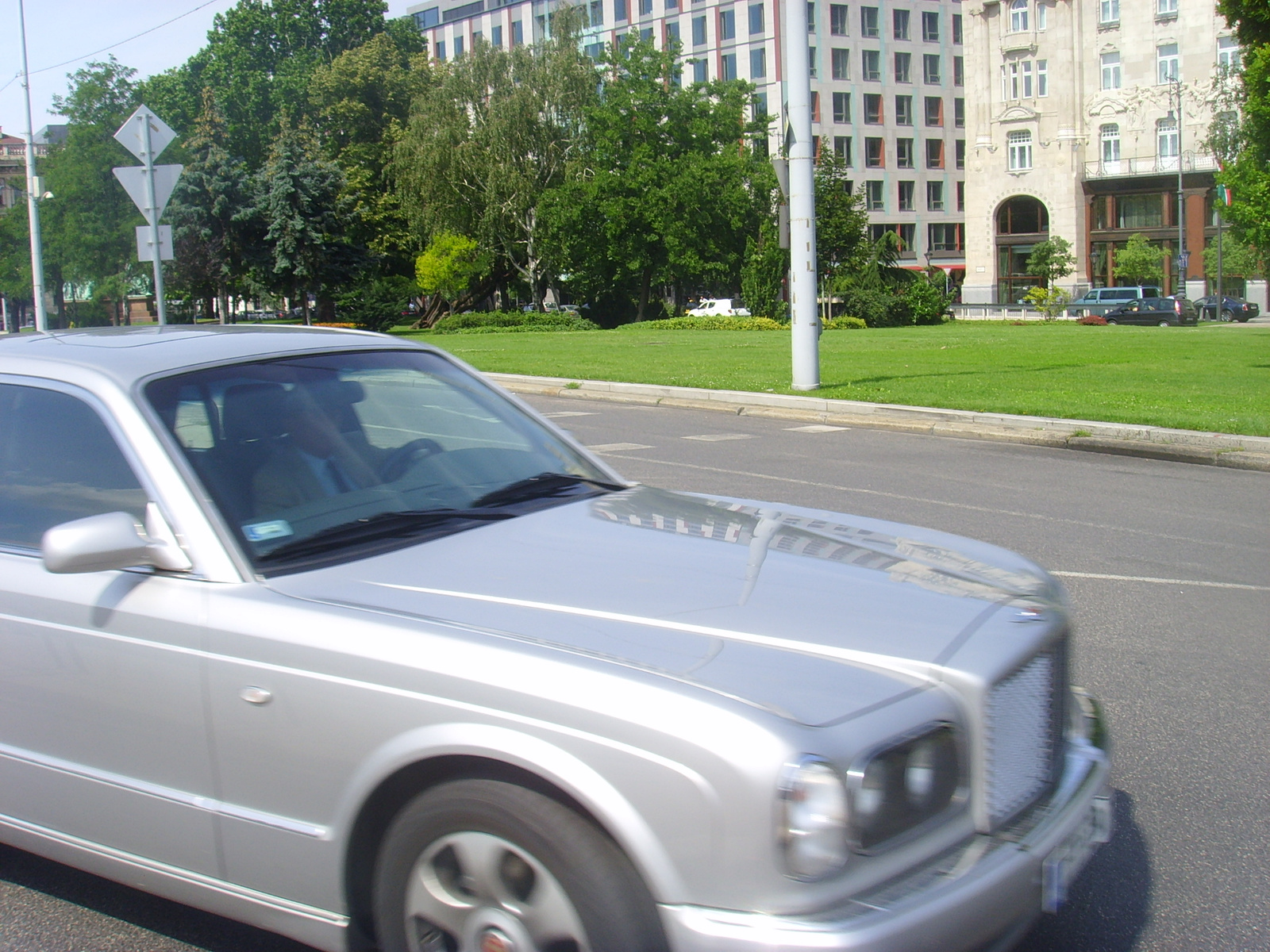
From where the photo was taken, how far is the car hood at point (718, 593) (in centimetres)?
246

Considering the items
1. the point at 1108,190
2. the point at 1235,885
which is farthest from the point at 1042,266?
the point at 1235,885

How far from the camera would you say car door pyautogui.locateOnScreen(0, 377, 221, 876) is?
2867 millimetres

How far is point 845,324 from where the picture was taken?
46594 mm

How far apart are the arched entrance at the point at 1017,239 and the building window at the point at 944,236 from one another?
12117 mm

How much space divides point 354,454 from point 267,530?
18.8 inches

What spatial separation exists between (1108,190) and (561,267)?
38.2m

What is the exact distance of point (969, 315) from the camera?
217 ft

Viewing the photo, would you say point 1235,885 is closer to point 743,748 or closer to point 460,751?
point 743,748

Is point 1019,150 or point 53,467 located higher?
point 1019,150

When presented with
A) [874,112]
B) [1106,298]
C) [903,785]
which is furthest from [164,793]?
[874,112]

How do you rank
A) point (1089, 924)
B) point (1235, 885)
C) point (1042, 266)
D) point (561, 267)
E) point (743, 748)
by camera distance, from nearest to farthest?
point (743, 748)
point (1089, 924)
point (1235, 885)
point (561, 267)
point (1042, 266)

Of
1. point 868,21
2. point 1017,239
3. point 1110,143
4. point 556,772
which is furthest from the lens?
point 868,21

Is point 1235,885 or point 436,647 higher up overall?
point 436,647

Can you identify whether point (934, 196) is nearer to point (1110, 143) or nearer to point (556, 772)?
point (1110, 143)
